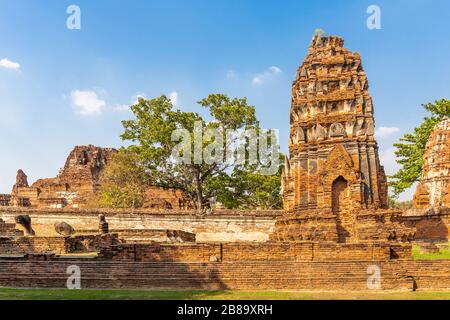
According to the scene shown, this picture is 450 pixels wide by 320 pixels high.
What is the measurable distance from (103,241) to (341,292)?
10.6 m

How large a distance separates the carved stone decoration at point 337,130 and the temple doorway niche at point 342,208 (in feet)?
6.19

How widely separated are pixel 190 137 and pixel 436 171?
16059mm

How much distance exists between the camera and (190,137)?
36.7 m

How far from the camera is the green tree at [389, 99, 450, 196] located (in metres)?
41.7

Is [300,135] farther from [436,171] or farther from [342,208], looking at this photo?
[436,171]

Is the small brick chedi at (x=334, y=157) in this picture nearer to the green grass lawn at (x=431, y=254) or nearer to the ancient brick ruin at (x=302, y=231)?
the ancient brick ruin at (x=302, y=231)

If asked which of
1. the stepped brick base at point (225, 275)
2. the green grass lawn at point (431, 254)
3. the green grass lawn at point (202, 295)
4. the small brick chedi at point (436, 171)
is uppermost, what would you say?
the small brick chedi at point (436, 171)

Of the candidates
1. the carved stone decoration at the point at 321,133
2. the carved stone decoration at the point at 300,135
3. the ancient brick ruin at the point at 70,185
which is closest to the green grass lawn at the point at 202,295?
the carved stone decoration at the point at 321,133

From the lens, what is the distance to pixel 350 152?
21828mm

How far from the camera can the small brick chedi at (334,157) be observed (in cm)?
2053

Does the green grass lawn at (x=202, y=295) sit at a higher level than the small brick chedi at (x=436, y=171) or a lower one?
lower

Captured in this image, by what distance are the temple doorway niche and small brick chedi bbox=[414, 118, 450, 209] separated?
876 cm
